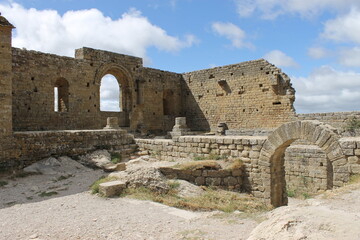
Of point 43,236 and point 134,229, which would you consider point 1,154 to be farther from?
point 134,229

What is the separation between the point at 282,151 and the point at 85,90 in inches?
467

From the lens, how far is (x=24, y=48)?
1411 cm

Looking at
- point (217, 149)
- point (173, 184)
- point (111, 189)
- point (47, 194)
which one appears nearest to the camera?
point (111, 189)

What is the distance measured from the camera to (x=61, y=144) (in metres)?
10.4

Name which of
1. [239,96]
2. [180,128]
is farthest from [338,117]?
[180,128]

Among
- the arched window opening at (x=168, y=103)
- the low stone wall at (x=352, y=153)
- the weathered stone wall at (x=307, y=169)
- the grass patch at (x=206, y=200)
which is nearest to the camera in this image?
the grass patch at (x=206, y=200)

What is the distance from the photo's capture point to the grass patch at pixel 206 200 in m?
6.18

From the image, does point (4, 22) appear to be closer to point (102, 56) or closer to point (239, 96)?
point (102, 56)

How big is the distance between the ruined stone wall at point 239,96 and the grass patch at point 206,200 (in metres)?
10.2

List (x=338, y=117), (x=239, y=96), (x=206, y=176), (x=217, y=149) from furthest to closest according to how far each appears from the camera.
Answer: (x=239, y=96)
(x=338, y=117)
(x=217, y=149)
(x=206, y=176)

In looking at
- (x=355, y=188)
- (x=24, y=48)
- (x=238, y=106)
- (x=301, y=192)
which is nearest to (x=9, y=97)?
(x=24, y=48)

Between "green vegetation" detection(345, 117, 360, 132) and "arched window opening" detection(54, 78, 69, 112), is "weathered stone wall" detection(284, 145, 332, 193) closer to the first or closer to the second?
"green vegetation" detection(345, 117, 360, 132)

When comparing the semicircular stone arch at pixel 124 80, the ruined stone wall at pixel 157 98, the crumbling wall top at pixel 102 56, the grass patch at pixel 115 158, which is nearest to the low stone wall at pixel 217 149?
the grass patch at pixel 115 158

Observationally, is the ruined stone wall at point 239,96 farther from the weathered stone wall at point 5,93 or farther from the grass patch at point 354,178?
the weathered stone wall at point 5,93
